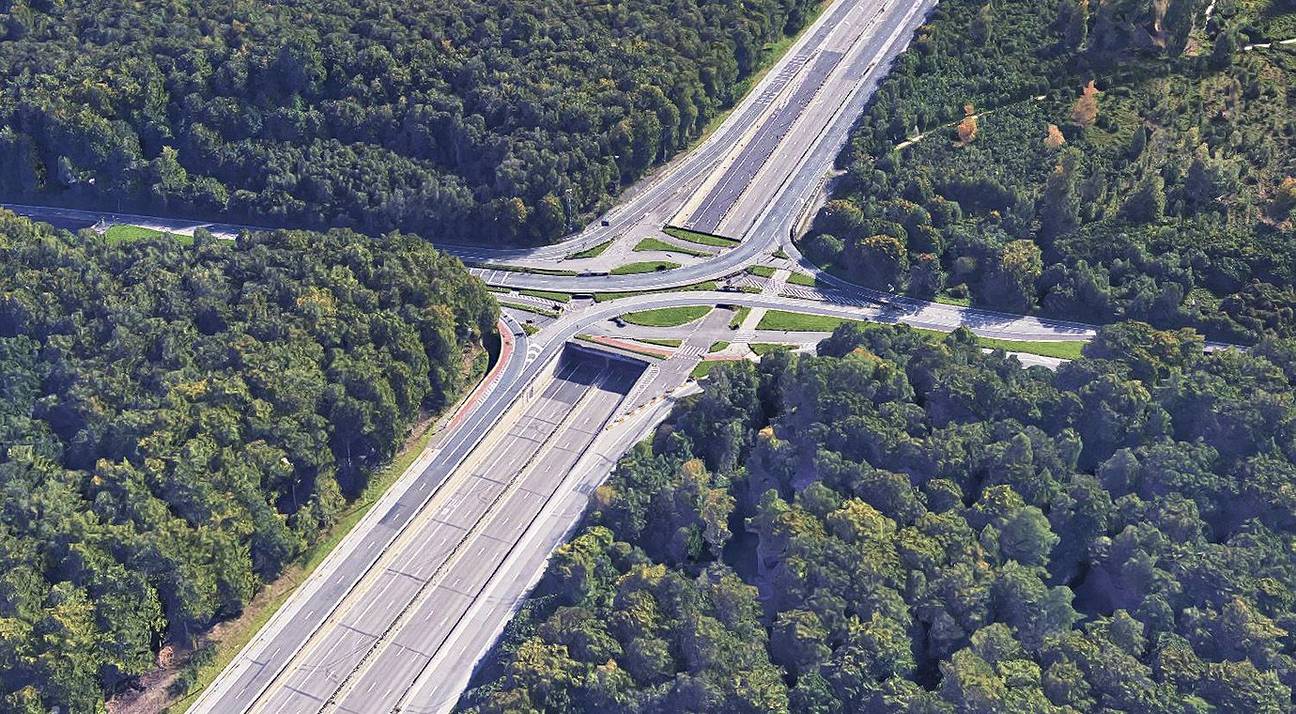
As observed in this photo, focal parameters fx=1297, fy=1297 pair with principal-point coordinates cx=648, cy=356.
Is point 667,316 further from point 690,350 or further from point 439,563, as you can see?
point 439,563

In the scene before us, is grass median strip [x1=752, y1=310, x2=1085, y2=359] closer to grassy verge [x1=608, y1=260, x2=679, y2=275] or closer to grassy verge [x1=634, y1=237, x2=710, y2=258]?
grassy verge [x1=634, y1=237, x2=710, y2=258]

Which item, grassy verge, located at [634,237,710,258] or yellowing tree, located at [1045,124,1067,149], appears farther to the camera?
yellowing tree, located at [1045,124,1067,149]

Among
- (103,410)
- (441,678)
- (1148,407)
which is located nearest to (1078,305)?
(1148,407)

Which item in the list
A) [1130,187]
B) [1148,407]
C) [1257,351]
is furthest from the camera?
[1130,187]

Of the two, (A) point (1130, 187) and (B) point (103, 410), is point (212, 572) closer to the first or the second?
(B) point (103, 410)

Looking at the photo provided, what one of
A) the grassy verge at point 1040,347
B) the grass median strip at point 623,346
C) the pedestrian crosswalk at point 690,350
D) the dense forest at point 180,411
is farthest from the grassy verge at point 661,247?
the grassy verge at point 1040,347

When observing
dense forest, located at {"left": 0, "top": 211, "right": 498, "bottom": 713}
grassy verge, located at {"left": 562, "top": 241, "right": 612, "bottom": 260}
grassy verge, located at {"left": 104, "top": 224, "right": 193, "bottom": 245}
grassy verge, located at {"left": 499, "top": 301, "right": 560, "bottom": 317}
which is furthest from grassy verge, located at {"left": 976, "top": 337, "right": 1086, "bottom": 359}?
grassy verge, located at {"left": 104, "top": 224, "right": 193, "bottom": 245}

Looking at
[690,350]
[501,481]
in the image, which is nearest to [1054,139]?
[690,350]
